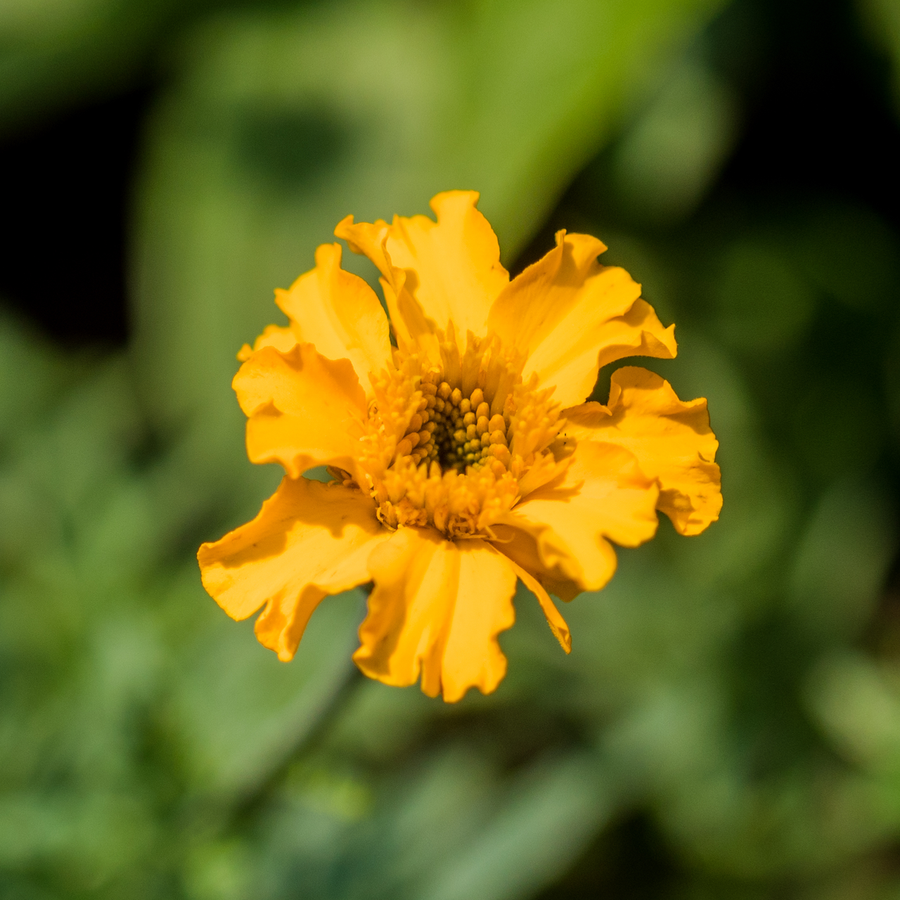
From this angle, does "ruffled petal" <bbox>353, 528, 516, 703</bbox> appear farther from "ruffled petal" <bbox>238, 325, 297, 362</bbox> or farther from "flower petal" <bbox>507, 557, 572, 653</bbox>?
"ruffled petal" <bbox>238, 325, 297, 362</bbox>

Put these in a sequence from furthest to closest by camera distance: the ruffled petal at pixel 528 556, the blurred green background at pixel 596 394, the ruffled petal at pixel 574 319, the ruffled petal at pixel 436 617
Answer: the blurred green background at pixel 596 394 < the ruffled petal at pixel 574 319 < the ruffled petal at pixel 528 556 < the ruffled petal at pixel 436 617

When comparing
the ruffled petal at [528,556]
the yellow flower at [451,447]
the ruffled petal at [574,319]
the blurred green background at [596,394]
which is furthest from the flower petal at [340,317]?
the blurred green background at [596,394]

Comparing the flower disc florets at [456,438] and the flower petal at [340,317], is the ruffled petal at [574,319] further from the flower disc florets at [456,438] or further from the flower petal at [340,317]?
the flower petal at [340,317]

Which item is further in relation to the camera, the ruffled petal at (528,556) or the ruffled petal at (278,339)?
the ruffled petal at (278,339)

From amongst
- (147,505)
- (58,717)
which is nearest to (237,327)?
(147,505)

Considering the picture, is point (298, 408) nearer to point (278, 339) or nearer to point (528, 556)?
point (278, 339)

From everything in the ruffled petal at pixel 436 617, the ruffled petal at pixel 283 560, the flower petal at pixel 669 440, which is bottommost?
the ruffled petal at pixel 283 560

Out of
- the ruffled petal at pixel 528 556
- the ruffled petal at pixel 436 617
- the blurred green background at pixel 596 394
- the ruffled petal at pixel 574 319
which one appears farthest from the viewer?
the blurred green background at pixel 596 394

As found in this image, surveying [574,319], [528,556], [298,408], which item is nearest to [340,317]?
[298,408]
